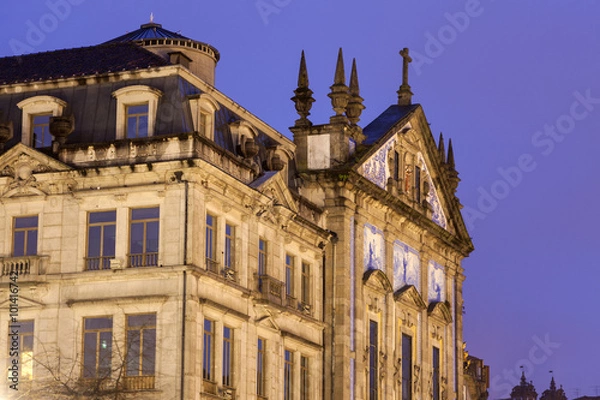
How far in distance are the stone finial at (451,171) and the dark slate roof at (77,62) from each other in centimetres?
2424

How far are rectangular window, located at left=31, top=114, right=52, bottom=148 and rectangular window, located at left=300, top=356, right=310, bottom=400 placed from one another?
47.4ft

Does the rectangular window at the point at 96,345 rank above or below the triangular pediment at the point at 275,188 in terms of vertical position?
below

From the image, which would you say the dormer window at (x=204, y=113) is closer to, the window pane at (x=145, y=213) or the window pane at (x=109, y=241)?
the window pane at (x=145, y=213)

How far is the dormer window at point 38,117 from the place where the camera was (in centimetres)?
6175

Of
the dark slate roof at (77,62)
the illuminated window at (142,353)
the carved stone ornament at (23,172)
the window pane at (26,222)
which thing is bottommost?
the illuminated window at (142,353)

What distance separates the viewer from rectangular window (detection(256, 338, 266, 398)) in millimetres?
63969

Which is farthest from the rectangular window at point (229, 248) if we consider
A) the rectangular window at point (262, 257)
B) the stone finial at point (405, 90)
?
the stone finial at point (405, 90)

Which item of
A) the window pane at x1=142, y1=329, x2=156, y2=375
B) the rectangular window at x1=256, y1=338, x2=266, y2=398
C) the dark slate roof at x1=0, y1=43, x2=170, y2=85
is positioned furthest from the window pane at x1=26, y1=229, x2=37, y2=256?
the rectangular window at x1=256, y1=338, x2=266, y2=398

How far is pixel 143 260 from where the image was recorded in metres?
59.1

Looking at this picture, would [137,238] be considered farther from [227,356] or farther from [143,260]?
[227,356]

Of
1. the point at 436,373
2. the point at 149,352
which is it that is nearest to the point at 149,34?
the point at 149,352

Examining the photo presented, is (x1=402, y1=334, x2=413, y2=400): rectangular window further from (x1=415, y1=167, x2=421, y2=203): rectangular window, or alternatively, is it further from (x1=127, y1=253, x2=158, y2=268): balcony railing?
(x1=127, y1=253, x2=158, y2=268): balcony railing

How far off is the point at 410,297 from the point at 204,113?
1890 centimetres

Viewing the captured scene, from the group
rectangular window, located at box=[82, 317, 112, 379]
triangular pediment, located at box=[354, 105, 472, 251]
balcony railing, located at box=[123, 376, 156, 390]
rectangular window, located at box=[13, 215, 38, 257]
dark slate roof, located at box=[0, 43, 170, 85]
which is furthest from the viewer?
triangular pediment, located at box=[354, 105, 472, 251]
